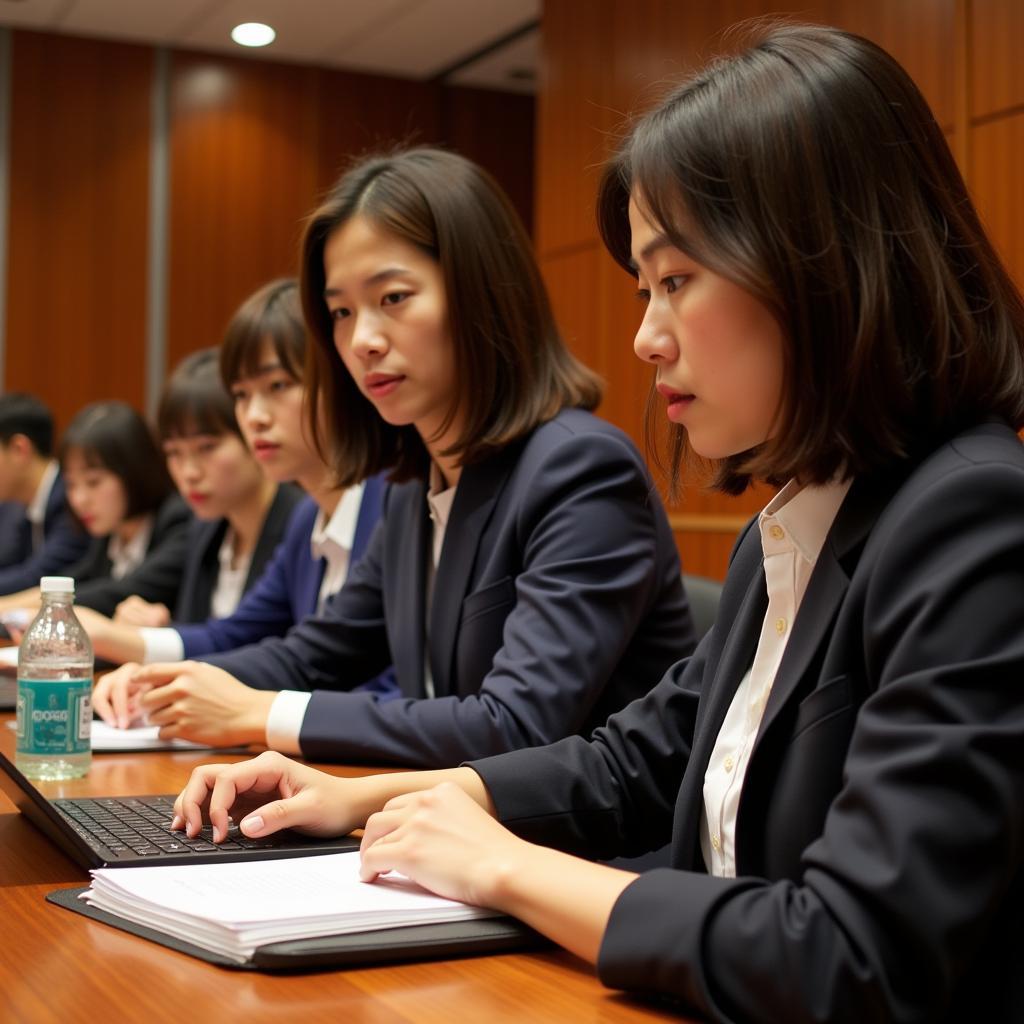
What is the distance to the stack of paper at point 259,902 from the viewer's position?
0.92m

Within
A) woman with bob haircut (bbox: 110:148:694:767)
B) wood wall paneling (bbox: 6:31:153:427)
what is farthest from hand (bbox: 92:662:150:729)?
wood wall paneling (bbox: 6:31:153:427)

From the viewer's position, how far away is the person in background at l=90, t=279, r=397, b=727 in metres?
2.67

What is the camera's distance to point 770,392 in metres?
1.01

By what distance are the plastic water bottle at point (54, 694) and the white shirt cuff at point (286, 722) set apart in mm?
219

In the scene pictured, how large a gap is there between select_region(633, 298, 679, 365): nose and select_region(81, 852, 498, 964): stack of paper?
45 centimetres

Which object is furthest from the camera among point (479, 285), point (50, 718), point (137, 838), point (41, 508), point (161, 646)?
point (41, 508)

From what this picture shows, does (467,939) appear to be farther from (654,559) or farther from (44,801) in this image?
(654,559)

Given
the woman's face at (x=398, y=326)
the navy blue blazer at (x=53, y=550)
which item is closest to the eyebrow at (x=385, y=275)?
the woman's face at (x=398, y=326)

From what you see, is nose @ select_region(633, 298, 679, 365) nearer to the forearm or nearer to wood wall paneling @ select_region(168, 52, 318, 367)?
the forearm

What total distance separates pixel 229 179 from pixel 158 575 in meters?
3.90

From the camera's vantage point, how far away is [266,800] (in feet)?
4.16

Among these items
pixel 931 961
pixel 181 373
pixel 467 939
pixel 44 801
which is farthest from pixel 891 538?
pixel 181 373

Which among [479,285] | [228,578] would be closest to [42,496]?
[228,578]

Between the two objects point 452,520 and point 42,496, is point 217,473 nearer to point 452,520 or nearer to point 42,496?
point 452,520
